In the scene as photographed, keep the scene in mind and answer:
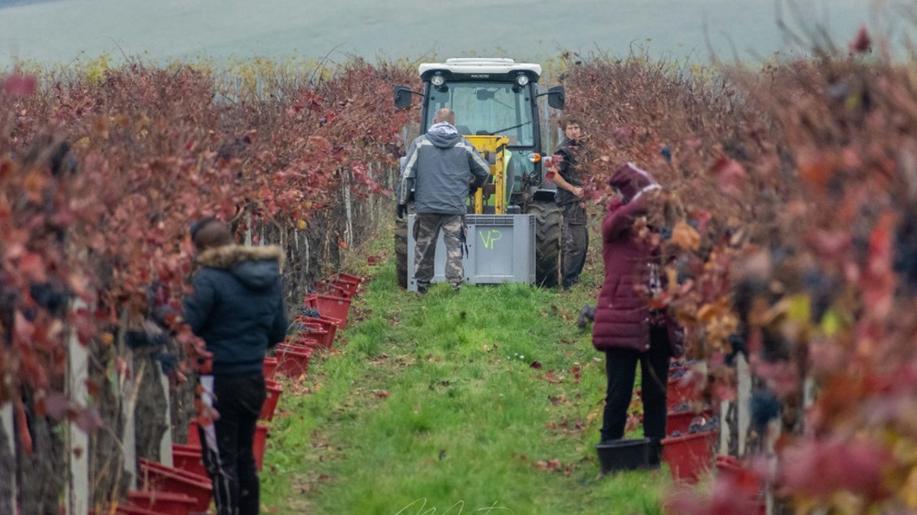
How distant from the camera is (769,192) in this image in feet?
19.8

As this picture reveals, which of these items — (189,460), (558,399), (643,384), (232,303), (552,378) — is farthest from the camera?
(552,378)

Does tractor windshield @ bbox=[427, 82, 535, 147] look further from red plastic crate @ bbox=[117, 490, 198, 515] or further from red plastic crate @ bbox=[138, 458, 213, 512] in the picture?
red plastic crate @ bbox=[117, 490, 198, 515]

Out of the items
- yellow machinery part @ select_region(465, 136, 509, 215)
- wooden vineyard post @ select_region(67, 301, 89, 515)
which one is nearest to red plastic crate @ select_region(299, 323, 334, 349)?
yellow machinery part @ select_region(465, 136, 509, 215)

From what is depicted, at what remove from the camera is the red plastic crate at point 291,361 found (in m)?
12.4

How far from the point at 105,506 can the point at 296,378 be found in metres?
5.02

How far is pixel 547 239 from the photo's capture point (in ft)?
58.7

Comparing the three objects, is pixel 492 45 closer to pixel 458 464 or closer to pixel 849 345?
pixel 458 464

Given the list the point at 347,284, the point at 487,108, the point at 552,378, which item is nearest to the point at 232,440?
the point at 552,378

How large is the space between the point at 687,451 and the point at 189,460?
102 inches

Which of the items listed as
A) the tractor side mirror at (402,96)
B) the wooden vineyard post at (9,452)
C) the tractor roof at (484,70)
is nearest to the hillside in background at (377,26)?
the tractor roof at (484,70)

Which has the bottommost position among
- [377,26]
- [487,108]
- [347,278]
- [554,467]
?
[554,467]

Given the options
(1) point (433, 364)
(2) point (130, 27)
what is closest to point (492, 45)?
(2) point (130, 27)

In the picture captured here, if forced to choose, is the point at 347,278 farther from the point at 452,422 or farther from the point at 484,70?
the point at 452,422

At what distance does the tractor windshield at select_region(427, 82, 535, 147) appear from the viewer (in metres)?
19.6
